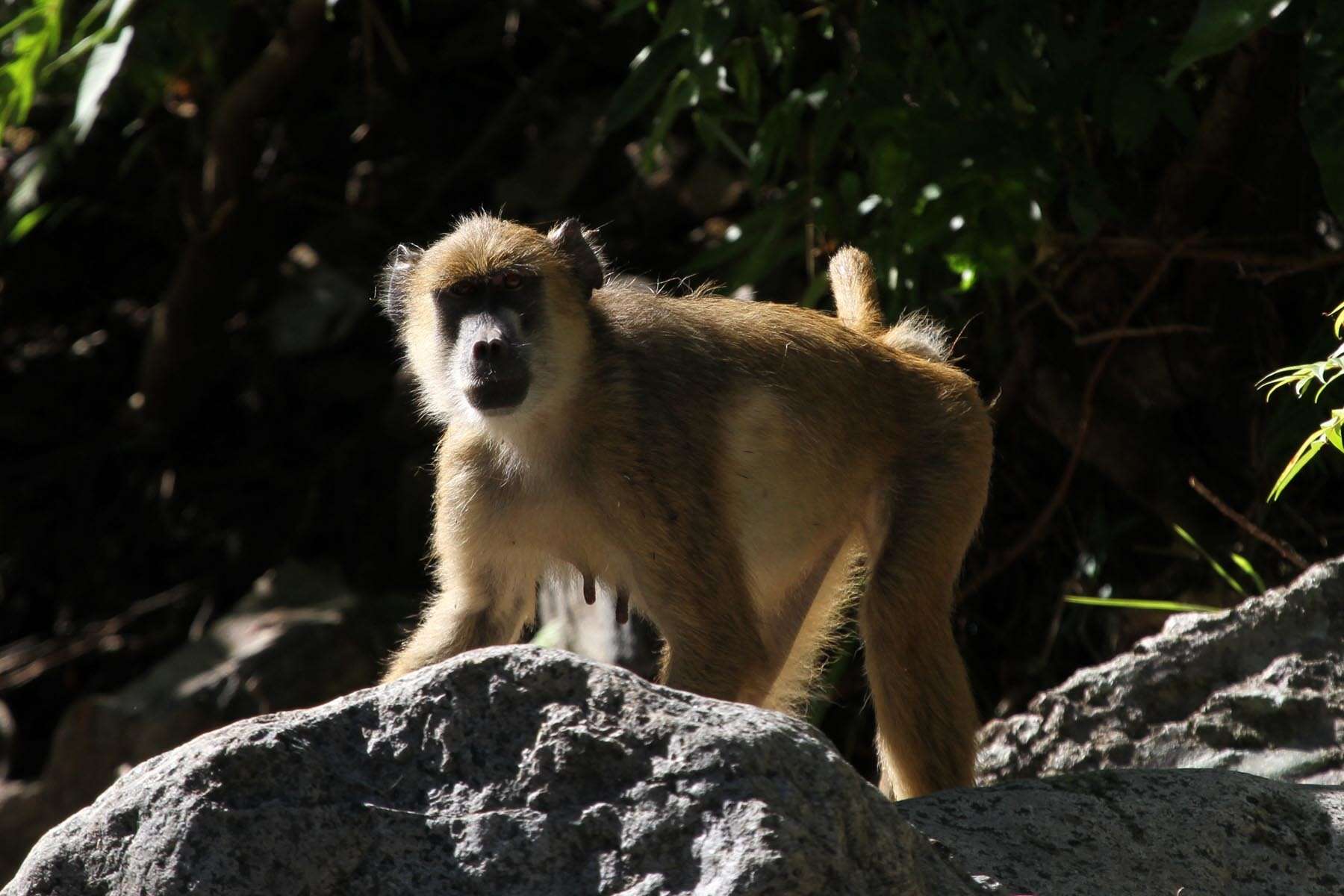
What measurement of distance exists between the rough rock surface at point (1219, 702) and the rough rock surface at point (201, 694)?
4.21 m

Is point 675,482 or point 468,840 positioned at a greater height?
point 675,482

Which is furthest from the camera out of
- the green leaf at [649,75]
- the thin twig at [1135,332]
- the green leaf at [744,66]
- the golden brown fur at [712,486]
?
the thin twig at [1135,332]

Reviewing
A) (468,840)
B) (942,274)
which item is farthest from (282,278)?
(468,840)

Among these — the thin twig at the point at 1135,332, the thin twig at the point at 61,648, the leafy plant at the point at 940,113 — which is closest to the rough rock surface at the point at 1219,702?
the leafy plant at the point at 940,113

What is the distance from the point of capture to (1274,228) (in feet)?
21.4

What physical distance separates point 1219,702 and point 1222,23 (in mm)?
1792

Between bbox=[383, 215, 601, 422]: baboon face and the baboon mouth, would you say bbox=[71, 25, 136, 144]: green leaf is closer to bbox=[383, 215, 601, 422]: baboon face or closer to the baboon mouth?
bbox=[383, 215, 601, 422]: baboon face

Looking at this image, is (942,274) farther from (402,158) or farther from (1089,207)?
(402,158)

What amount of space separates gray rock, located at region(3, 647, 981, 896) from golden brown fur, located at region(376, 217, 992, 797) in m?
1.55

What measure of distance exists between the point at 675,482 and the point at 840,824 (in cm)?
202

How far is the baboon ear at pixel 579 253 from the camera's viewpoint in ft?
16.0

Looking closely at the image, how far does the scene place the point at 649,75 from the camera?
566 cm

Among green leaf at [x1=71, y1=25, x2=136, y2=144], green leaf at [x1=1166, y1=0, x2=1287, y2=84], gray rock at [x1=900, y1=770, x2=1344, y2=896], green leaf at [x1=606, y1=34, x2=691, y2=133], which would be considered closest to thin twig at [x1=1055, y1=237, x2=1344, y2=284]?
green leaf at [x1=606, y1=34, x2=691, y2=133]

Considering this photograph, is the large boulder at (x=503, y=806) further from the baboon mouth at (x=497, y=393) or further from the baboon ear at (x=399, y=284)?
the baboon ear at (x=399, y=284)
